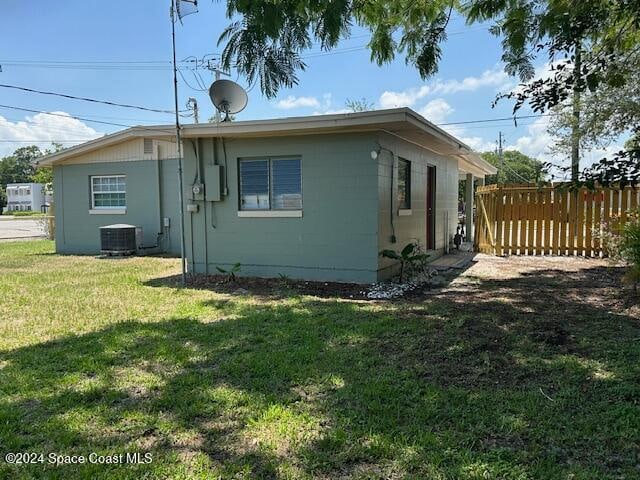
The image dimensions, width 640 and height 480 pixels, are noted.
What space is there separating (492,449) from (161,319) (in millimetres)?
4216

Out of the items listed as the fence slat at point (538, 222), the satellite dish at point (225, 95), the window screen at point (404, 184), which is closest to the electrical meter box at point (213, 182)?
the satellite dish at point (225, 95)

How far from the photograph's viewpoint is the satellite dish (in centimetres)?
891

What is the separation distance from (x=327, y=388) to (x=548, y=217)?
1017cm

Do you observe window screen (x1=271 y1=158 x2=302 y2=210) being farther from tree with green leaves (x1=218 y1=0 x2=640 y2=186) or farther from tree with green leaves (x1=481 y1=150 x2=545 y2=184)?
tree with green leaves (x1=481 y1=150 x2=545 y2=184)

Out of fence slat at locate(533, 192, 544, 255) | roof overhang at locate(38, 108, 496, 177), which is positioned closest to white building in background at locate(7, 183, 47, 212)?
roof overhang at locate(38, 108, 496, 177)

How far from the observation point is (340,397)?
11.3ft

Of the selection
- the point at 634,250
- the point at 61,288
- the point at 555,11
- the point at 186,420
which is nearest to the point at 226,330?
the point at 186,420

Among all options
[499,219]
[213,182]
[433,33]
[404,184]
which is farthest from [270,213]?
[499,219]

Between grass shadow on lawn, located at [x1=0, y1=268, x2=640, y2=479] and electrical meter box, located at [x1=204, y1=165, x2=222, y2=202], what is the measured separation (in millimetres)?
3719

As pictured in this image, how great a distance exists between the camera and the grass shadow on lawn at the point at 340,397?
2.62 meters

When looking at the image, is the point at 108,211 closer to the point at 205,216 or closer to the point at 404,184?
the point at 205,216

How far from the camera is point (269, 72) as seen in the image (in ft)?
14.6

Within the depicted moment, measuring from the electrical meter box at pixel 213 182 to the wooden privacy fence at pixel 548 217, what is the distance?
284 inches

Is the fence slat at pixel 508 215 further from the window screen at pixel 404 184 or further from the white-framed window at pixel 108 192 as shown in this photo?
the white-framed window at pixel 108 192
